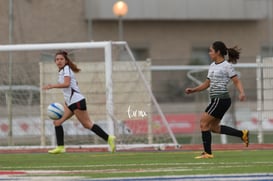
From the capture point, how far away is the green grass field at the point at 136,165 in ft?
36.6

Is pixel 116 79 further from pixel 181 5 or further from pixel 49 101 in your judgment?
pixel 181 5

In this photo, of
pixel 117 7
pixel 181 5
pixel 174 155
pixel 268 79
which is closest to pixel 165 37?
pixel 181 5

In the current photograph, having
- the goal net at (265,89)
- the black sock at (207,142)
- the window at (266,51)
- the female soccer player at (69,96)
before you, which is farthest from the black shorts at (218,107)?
the window at (266,51)

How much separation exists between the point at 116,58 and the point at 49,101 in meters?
2.15

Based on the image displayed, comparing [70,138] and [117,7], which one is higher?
[117,7]

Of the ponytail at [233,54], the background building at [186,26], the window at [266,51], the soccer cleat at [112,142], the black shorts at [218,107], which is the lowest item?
the soccer cleat at [112,142]

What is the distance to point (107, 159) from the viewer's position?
1456 cm

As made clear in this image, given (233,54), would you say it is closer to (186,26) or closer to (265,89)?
(265,89)

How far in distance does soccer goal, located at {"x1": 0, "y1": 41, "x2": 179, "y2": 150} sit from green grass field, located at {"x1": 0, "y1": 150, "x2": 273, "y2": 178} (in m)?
3.17

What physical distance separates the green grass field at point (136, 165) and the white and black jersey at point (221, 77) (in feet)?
3.23

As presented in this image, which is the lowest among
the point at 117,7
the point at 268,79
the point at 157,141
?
the point at 157,141

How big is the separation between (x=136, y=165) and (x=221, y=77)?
236cm

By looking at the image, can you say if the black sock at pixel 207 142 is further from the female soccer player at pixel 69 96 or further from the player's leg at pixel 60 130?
the player's leg at pixel 60 130

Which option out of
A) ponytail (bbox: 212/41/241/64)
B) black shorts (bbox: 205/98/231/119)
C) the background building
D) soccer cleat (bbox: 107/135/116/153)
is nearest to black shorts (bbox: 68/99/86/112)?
soccer cleat (bbox: 107/135/116/153)
